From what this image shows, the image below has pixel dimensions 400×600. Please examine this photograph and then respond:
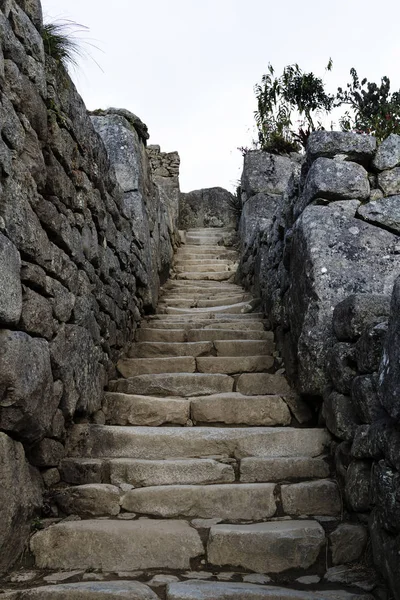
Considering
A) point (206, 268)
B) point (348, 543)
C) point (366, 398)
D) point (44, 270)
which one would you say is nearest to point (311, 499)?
point (348, 543)

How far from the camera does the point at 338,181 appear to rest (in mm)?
3613

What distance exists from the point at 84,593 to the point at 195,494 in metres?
0.80

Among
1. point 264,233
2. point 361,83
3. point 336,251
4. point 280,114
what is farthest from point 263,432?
point 361,83

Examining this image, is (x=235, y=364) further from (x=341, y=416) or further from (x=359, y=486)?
(x=359, y=486)

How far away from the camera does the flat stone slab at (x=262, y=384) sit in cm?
379

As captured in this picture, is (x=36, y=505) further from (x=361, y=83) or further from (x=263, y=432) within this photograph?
(x=361, y=83)

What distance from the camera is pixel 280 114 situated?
10.6m

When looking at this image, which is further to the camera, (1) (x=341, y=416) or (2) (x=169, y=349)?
(2) (x=169, y=349)

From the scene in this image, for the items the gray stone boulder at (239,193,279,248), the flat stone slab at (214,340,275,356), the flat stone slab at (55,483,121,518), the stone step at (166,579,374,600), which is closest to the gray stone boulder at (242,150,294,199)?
the gray stone boulder at (239,193,279,248)

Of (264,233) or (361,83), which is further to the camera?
(361,83)

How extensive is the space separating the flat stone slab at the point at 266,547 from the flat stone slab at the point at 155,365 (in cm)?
189

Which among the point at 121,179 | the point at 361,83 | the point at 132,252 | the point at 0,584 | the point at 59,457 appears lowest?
the point at 0,584

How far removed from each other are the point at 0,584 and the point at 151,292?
3657 millimetres

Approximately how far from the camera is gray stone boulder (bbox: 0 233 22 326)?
208cm
